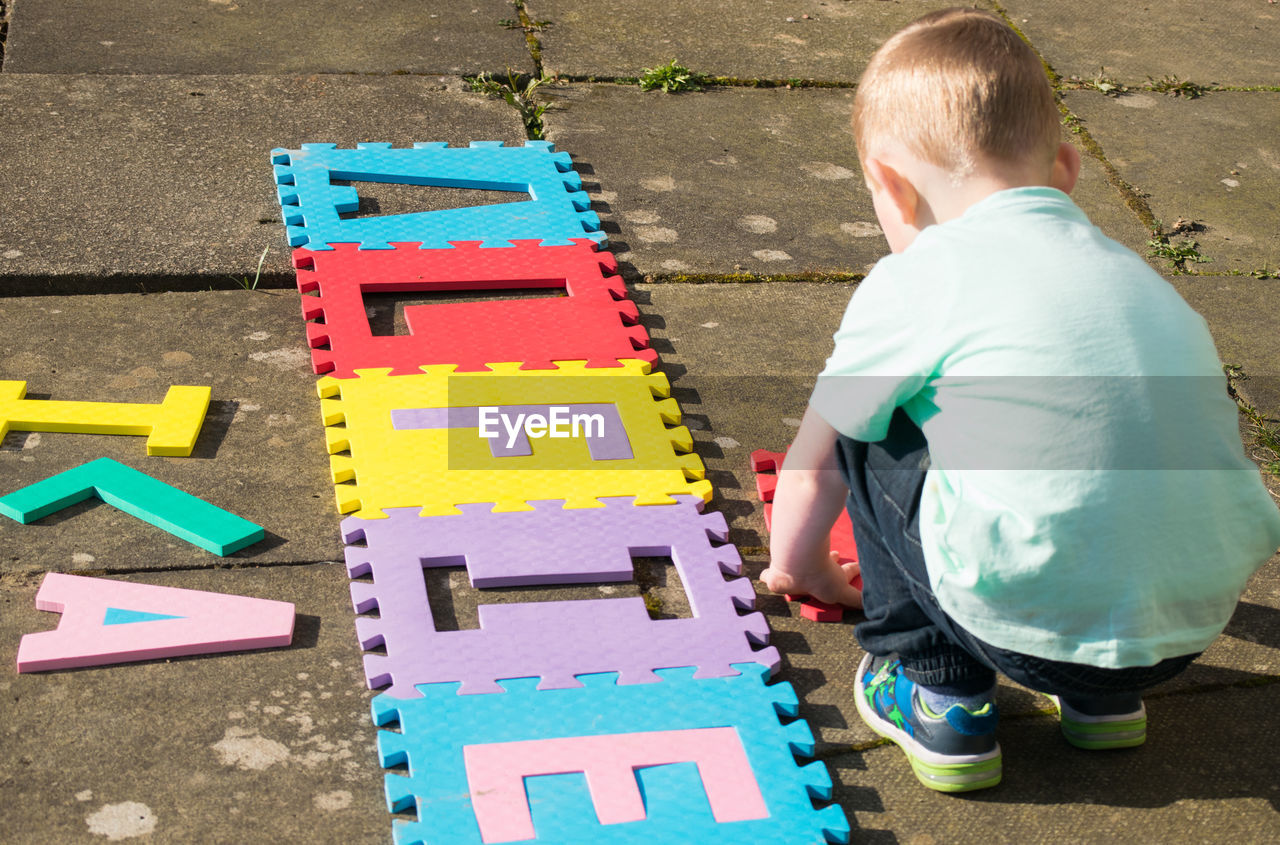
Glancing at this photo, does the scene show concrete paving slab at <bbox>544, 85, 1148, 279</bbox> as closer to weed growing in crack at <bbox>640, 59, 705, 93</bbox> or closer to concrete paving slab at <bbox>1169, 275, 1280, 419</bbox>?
weed growing in crack at <bbox>640, 59, 705, 93</bbox>

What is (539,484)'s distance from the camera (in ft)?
8.02

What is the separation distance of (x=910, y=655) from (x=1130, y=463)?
0.48 metres

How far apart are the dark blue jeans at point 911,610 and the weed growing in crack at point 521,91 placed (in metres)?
2.35

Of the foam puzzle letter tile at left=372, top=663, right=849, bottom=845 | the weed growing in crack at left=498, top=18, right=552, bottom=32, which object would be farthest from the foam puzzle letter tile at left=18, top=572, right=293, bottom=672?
the weed growing in crack at left=498, top=18, right=552, bottom=32

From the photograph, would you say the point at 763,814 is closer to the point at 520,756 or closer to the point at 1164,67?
the point at 520,756

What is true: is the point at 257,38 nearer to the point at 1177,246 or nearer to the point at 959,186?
the point at 1177,246

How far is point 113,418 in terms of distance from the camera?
8.20 feet

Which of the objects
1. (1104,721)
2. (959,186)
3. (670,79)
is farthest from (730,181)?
(1104,721)

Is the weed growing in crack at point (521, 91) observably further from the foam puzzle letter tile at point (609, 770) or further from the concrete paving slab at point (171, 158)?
the foam puzzle letter tile at point (609, 770)

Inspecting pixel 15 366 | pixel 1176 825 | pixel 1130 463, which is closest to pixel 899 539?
pixel 1130 463

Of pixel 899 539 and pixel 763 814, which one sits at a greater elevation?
pixel 899 539

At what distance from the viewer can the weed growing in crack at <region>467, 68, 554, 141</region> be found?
3.96m

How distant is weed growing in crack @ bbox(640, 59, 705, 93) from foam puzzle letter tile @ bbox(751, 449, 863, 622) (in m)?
1.96

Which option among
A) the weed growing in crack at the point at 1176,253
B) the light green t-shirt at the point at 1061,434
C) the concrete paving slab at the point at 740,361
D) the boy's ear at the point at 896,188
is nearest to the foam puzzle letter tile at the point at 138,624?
the concrete paving slab at the point at 740,361
